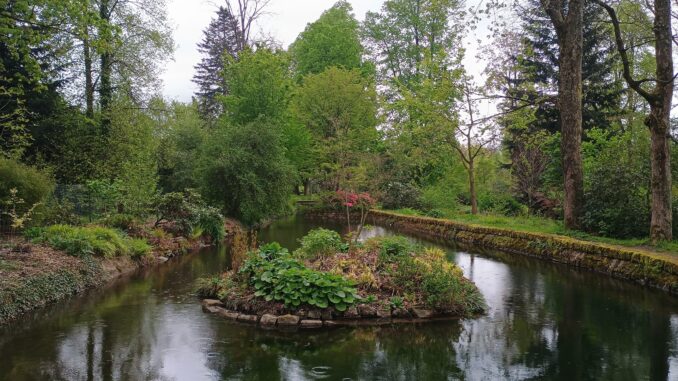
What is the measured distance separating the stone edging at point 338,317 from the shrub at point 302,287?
0.15m

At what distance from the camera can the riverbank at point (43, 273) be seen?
26.2 feet

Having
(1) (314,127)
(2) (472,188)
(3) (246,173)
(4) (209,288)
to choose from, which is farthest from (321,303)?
(1) (314,127)

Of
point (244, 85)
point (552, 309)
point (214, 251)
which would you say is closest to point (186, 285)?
point (214, 251)

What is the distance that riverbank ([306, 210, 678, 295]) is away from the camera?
387 inches

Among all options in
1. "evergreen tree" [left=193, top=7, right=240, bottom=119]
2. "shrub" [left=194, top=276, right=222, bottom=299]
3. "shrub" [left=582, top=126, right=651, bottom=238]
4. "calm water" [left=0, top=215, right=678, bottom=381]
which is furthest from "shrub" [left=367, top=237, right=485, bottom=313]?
"evergreen tree" [left=193, top=7, right=240, bottom=119]

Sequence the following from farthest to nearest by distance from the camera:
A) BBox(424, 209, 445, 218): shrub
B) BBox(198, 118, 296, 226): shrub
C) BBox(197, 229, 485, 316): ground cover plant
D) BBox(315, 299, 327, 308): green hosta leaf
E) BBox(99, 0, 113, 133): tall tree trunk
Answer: BBox(424, 209, 445, 218): shrub → BBox(198, 118, 296, 226): shrub → BBox(99, 0, 113, 133): tall tree trunk → BBox(197, 229, 485, 316): ground cover plant → BBox(315, 299, 327, 308): green hosta leaf

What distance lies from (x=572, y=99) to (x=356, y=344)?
11191 mm

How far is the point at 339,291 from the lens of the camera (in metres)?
7.88

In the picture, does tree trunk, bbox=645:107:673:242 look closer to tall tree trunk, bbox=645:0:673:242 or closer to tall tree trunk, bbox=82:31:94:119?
tall tree trunk, bbox=645:0:673:242

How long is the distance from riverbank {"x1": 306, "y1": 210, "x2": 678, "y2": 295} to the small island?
409 centimetres

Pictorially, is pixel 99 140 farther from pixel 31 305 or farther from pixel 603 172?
pixel 603 172

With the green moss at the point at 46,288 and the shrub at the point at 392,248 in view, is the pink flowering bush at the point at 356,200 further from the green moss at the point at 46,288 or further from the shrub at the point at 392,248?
the green moss at the point at 46,288

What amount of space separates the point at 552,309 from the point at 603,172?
6755 mm

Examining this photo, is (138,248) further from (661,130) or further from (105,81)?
(661,130)
